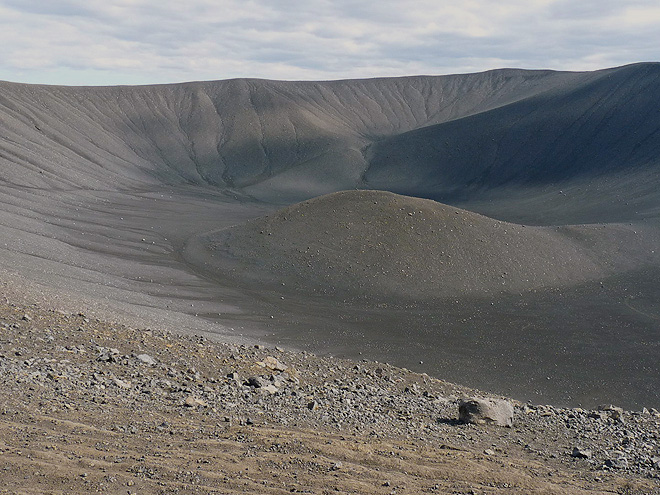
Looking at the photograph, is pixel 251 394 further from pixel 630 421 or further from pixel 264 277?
pixel 264 277

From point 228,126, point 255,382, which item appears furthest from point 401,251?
point 228,126

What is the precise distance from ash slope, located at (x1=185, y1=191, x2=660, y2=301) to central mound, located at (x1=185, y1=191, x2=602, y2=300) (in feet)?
0.17

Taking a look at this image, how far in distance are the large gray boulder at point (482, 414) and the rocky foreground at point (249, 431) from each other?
18cm

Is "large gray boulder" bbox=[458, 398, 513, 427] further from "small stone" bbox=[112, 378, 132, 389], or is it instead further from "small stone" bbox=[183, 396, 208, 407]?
"small stone" bbox=[112, 378, 132, 389]

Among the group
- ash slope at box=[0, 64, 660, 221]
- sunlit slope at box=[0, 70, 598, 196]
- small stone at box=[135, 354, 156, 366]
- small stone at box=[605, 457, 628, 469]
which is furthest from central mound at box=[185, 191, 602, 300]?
A: sunlit slope at box=[0, 70, 598, 196]

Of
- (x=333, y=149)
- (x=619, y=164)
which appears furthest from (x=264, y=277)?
(x=333, y=149)

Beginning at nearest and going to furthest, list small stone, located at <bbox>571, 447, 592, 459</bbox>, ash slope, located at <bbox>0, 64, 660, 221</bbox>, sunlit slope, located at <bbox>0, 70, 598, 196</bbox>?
small stone, located at <bbox>571, 447, 592, 459</bbox>, ash slope, located at <bbox>0, 64, 660, 221</bbox>, sunlit slope, located at <bbox>0, 70, 598, 196</bbox>

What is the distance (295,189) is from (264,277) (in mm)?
49013

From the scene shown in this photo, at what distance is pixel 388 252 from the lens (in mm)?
34125

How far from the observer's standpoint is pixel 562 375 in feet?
71.8

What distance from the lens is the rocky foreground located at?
27.1ft

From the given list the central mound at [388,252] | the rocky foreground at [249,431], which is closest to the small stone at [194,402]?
the rocky foreground at [249,431]

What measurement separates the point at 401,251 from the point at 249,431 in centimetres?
2487

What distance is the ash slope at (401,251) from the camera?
32125mm
